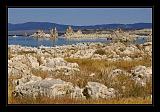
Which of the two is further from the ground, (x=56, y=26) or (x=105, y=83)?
(x=56, y=26)

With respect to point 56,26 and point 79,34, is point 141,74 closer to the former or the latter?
point 79,34

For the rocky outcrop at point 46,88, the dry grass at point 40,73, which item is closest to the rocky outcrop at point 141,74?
the rocky outcrop at point 46,88

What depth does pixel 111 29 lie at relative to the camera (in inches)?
214

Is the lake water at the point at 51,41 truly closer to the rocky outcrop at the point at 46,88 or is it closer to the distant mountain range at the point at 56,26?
the distant mountain range at the point at 56,26

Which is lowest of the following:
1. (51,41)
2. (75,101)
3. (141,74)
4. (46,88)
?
(75,101)

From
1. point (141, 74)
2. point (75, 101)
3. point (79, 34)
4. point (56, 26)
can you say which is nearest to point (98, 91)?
point (75, 101)

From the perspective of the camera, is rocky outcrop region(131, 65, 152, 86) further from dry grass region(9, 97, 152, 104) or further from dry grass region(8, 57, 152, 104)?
dry grass region(9, 97, 152, 104)

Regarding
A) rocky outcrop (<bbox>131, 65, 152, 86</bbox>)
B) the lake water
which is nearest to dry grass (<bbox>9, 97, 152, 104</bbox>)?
rocky outcrop (<bbox>131, 65, 152, 86</bbox>)

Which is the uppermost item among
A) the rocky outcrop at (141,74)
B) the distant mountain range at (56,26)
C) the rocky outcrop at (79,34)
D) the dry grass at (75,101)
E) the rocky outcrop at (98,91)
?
the distant mountain range at (56,26)
